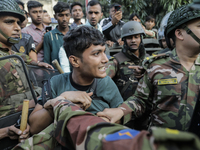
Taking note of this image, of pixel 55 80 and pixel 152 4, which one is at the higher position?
pixel 152 4

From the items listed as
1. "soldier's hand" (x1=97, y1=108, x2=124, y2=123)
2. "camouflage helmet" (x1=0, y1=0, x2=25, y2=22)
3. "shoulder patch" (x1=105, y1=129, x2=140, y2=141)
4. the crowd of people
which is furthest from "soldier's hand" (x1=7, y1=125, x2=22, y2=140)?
"camouflage helmet" (x1=0, y1=0, x2=25, y2=22)

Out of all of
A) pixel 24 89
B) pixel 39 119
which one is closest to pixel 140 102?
pixel 39 119

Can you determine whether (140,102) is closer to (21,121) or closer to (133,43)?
(21,121)

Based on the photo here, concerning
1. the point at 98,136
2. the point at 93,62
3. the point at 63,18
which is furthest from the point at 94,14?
the point at 98,136

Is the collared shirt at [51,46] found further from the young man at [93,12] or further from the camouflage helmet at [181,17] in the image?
the camouflage helmet at [181,17]

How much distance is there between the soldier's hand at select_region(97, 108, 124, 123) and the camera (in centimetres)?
180

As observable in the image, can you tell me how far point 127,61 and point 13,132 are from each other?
105 inches

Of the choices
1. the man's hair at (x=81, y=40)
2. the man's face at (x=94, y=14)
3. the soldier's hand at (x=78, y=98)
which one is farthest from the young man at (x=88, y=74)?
the man's face at (x=94, y=14)

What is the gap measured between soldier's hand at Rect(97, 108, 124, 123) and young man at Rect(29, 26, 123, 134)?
129 millimetres

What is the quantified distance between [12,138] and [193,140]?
1.60 meters

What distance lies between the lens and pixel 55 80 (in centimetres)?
209

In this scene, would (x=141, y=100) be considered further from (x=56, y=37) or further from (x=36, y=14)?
(x=36, y=14)

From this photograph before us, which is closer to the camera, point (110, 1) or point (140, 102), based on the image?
point (140, 102)

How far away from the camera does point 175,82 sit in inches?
81.8
